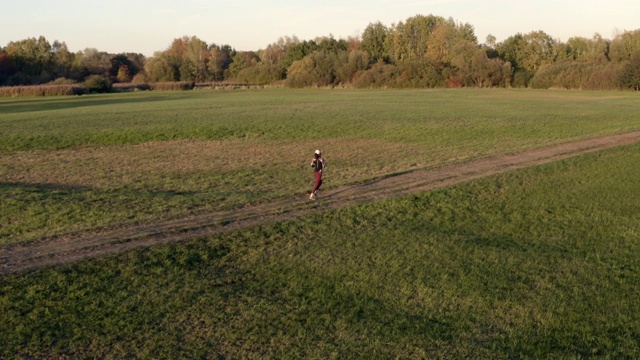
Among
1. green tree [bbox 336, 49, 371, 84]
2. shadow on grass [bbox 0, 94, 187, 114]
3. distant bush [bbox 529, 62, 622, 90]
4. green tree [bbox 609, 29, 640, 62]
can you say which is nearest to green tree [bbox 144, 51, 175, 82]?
green tree [bbox 336, 49, 371, 84]

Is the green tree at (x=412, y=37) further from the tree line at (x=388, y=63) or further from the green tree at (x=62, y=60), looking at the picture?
the green tree at (x=62, y=60)

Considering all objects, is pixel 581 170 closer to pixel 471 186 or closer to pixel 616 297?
pixel 471 186

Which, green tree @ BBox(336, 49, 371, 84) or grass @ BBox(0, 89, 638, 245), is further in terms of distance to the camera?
green tree @ BBox(336, 49, 371, 84)

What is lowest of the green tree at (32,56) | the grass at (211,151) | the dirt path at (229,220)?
the grass at (211,151)

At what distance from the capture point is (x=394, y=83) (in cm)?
10244

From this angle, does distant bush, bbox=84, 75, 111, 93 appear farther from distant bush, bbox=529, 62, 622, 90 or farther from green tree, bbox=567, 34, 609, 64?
green tree, bbox=567, 34, 609, 64

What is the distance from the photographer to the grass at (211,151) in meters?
14.6

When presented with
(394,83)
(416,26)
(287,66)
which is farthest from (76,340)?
(416,26)

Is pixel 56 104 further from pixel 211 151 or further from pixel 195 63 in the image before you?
pixel 195 63

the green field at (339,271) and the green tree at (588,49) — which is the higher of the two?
the green tree at (588,49)

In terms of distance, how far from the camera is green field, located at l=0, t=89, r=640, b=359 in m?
7.60

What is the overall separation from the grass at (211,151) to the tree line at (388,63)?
51044mm

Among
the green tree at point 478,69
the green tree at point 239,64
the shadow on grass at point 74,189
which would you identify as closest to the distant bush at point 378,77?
the green tree at point 478,69

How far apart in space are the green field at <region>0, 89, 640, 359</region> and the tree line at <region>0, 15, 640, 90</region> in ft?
245
